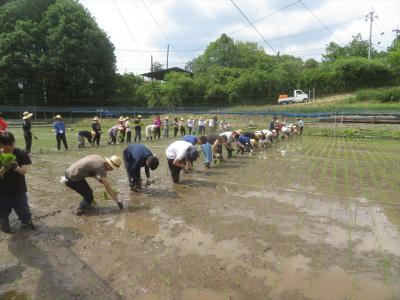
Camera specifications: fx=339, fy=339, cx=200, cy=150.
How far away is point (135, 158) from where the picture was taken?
702 centimetres

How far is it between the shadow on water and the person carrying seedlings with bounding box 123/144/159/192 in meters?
2.07

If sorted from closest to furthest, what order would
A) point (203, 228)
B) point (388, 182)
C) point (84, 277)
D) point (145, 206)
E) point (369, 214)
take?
point (84, 277)
point (203, 228)
point (369, 214)
point (145, 206)
point (388, 182)

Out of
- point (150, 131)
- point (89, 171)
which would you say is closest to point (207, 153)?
point (89, 171)

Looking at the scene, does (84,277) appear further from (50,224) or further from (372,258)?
(372,258)

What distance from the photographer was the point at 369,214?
609 cm

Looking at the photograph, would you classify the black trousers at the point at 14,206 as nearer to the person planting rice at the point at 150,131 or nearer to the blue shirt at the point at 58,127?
the blue shirt at the point at 58,127

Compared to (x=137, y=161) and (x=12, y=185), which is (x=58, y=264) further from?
(x=137, y=161)

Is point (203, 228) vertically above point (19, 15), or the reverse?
point (19, 15)

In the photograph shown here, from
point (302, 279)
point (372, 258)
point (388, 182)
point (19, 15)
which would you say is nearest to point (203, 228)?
point (302, 279)

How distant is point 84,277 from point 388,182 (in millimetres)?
7896

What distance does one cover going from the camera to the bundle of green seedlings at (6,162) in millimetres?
4602

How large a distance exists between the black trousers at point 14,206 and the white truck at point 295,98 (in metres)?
42.5

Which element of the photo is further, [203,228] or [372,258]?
[203,228]

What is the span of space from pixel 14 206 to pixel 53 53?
4235 centimetres
